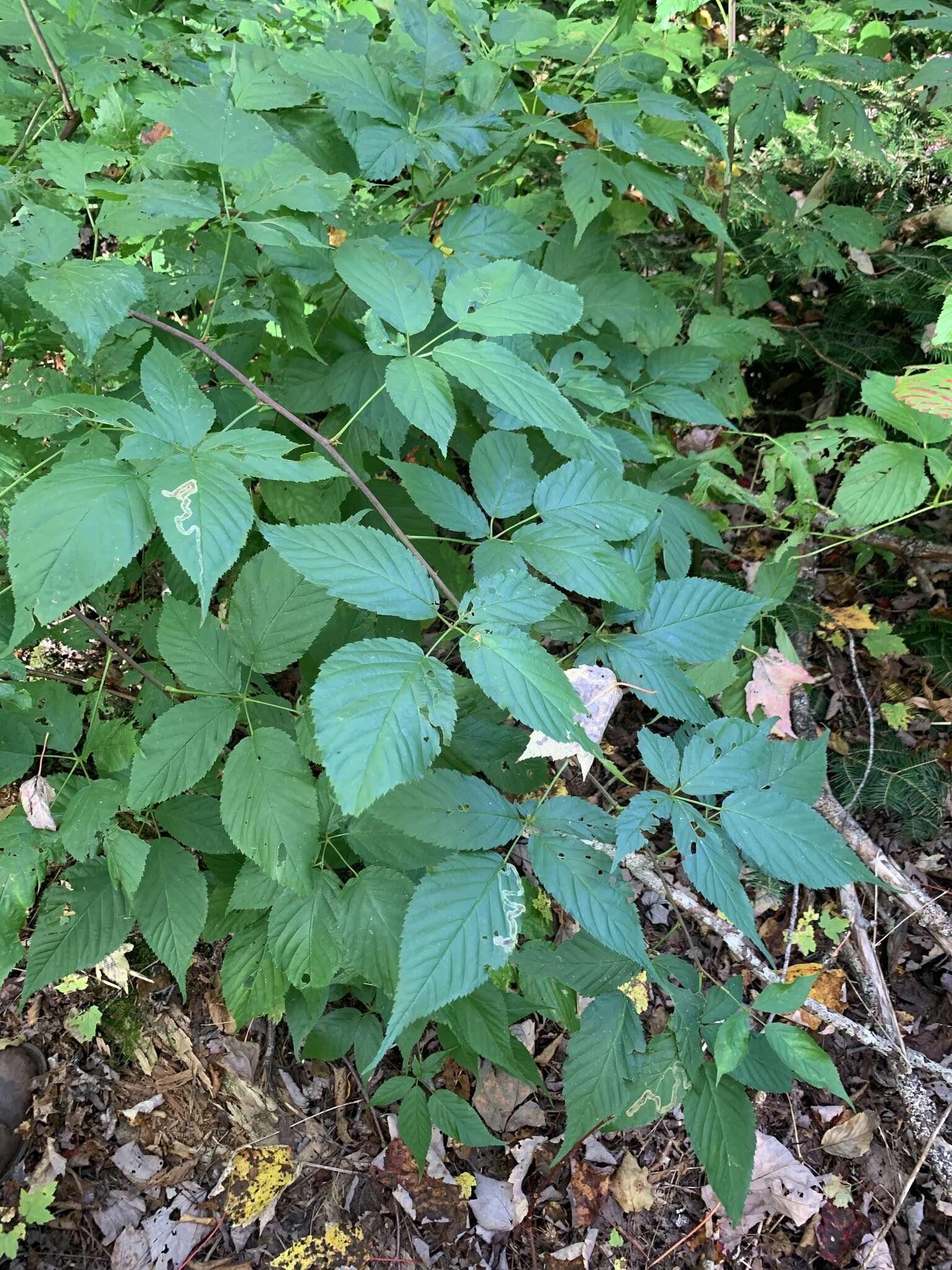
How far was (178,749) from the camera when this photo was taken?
134 centimetres

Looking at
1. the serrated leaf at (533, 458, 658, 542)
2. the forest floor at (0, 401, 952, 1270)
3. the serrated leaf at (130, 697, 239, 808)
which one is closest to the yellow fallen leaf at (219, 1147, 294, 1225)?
the forest floor at (0, 401, 952, 1270)

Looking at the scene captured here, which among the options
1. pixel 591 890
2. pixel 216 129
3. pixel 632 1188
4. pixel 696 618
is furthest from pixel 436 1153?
pixel 216 129

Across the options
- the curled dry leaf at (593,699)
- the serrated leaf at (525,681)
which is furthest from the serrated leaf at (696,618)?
the serrated leaf at (525,681)

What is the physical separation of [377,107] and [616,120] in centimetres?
53

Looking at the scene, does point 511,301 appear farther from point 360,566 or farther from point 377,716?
point 377,716

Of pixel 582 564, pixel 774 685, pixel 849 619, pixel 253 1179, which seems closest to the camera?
pixel 582 564

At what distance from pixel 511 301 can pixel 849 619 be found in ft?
6.13

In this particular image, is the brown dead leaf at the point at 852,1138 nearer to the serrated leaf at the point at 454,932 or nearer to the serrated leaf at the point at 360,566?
the serrated leaf at the point at 454,932

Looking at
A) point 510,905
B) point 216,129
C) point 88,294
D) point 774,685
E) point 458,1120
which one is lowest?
point 458,1120

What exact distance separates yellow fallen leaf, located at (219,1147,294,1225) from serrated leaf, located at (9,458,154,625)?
1.80 metres

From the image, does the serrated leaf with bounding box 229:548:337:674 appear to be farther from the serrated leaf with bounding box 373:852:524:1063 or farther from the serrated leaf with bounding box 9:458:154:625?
the serrated leaf with bounding box 373:852:524:1063

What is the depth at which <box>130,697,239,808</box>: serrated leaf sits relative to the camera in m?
1.31

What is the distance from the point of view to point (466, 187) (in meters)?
1.67

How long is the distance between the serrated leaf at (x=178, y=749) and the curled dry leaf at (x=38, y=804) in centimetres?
26
